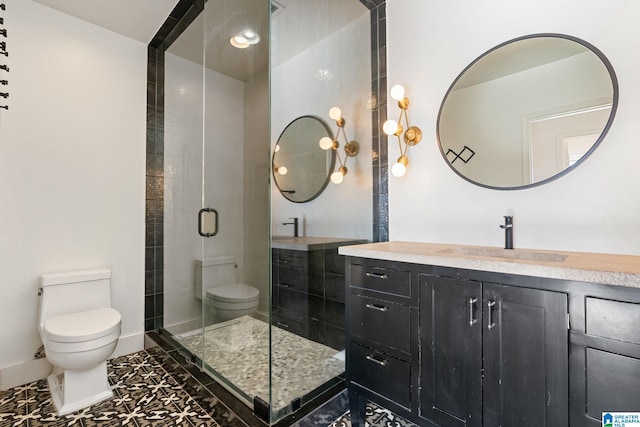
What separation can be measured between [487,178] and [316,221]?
43.2 inches

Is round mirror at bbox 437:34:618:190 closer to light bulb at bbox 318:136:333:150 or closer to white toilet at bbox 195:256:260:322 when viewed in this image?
light bulb at bbox 318:136:333:150

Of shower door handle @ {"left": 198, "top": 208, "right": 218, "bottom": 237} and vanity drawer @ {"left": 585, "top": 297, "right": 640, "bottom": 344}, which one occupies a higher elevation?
shower door handle @ {"left": 198, "top": 208, "right": 218, "bottom": 237}

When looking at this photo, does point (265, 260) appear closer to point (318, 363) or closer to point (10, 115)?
point (318, 363)

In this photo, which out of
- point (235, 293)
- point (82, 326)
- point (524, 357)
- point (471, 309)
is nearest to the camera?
point (524, 357)

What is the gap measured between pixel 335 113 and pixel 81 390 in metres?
2.42

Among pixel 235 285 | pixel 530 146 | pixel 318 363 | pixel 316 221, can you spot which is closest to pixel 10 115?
pixel 235 285

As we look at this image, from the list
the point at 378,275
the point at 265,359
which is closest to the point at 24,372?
the point at 265,359

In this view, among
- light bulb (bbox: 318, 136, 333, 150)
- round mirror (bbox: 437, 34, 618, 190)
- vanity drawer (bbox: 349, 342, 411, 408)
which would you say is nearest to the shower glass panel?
light bulb (bbox: 318, 136, 333, 150)

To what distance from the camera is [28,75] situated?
2.15 m

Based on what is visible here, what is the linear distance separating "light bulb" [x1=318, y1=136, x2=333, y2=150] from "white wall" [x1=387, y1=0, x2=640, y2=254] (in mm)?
434

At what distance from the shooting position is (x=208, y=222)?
2.33 metres

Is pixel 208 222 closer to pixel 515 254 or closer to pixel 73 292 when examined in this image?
pixel 73 292

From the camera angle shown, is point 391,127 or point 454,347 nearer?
point 454,347

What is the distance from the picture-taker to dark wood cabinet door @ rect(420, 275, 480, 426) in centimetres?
121
